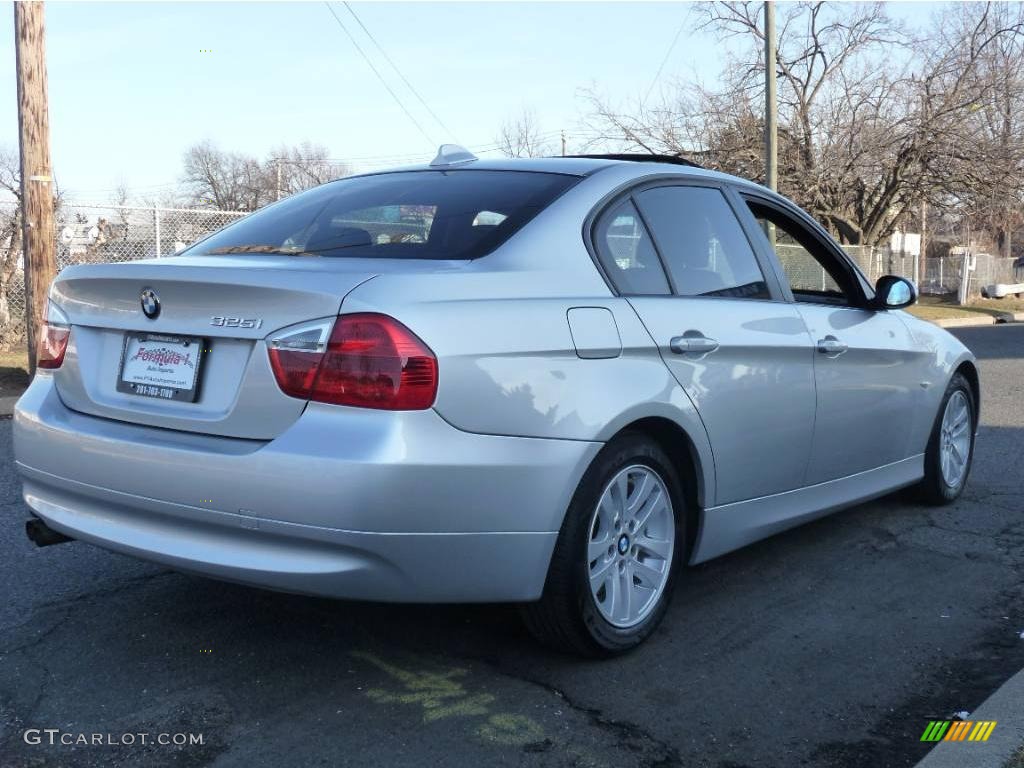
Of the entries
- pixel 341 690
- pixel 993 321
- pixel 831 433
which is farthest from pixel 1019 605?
pixel 993 321

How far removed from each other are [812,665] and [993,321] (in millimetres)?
25874

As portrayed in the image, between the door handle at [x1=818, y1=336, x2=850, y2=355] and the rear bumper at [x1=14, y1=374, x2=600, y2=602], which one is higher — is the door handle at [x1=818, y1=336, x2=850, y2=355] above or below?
above

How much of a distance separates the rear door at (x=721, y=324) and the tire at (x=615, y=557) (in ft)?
0.90

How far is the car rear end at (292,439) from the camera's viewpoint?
2.89 meters

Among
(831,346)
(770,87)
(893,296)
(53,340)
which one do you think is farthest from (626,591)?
(770,87)

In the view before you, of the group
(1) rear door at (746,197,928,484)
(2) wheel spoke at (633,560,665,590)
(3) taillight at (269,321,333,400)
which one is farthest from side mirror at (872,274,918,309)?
(3) taillight at (269,321,333,400)

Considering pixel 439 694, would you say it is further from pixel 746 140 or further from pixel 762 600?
pixel 746 140

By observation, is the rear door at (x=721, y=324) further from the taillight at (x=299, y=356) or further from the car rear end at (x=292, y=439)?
the taillight at (x=299, y=356)

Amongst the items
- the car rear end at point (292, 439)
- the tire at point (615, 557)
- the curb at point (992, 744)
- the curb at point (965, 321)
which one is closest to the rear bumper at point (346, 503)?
the car rear end at point (292, 439)

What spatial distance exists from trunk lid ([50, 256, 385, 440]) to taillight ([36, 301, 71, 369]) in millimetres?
44

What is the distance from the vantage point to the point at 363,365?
2900 mm

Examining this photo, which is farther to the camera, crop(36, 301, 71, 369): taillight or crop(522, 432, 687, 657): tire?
crop(36, 301, 71, 369): taillight

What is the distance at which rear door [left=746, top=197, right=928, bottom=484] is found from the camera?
14.7 feet

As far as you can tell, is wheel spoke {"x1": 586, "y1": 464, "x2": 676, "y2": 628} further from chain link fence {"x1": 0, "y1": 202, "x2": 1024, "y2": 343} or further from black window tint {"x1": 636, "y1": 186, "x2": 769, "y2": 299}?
chain link fence {"x1": 0, "y1": 202, "x2": 1024, "y2": 343}
